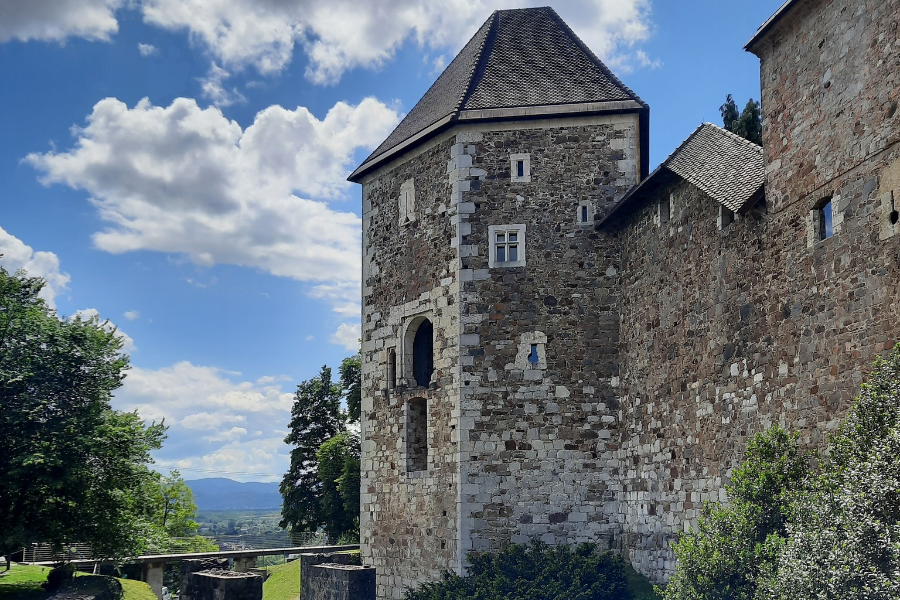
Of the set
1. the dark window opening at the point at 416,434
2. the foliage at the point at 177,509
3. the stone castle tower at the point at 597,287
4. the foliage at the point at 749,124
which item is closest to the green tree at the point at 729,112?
the foliage at the point at 749,124

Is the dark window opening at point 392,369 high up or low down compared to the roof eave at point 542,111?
down

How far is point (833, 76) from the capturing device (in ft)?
46.4

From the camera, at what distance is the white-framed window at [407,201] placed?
22.7 meters

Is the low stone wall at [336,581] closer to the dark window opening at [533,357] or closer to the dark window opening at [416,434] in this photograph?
the dark window opening at [416,434]

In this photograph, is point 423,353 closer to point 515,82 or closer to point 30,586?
point 515,82

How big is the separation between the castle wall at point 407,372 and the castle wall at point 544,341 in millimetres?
537

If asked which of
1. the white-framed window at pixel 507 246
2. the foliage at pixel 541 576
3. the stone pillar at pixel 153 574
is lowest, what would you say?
the stone pillar at pixel 153 574

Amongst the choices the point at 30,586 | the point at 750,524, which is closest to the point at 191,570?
the point at 30,586

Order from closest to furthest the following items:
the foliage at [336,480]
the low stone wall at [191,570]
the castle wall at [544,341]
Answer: the castle wall at [544,341], the low stone wall at [191,570], the foliage at [336,480]

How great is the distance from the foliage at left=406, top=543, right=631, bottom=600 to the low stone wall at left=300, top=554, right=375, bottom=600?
9.29ft

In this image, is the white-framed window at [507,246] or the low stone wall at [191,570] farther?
the low stone wall at [191,570]

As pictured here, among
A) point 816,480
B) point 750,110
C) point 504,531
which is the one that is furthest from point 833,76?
point 750,110

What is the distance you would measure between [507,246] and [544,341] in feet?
6.88

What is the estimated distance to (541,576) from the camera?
61.7 ft
